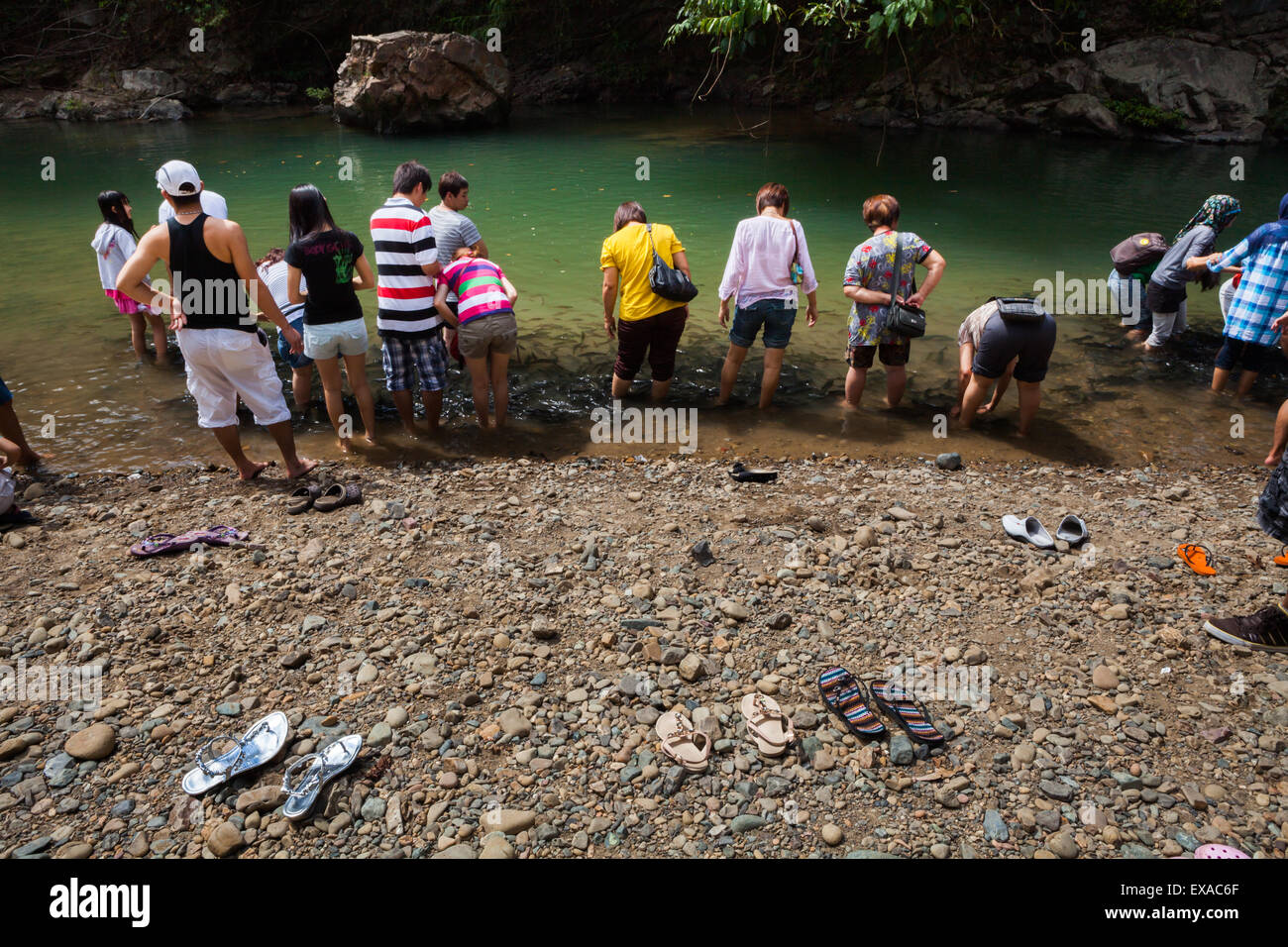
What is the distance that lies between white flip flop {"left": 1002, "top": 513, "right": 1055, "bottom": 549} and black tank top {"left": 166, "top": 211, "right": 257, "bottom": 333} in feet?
15.6

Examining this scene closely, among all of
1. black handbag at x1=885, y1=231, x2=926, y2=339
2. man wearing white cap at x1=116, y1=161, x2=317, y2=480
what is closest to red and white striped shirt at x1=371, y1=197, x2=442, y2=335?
man wearing white cap at x1=116, y1=161, x2=317, y2=480

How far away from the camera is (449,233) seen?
6.07 meters

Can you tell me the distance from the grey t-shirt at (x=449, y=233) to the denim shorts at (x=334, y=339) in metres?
0.80

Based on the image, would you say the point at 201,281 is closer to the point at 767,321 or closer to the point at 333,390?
the point at 333,390

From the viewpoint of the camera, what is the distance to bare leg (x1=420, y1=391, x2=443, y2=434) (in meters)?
6.41

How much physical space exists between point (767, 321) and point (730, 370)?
65 centimetres

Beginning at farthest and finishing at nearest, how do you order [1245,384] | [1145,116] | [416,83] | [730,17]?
1. [416,83]
2. [1145,116]
3. [730,17]
4. [1245,384]

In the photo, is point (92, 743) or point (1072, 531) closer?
point (92, 743)

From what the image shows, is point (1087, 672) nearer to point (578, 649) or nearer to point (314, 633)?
point (578, 649)

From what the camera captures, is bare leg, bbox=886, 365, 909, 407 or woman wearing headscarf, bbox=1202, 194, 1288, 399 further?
bare leg, bbox=886, 365, 909, 407

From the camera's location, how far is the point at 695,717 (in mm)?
3422

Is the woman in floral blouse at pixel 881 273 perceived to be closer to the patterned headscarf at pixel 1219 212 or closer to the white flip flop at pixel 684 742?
the patterned headscarf at pixel 1219 212

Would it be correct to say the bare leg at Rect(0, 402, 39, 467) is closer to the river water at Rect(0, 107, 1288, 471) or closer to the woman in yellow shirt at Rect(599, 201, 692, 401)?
the river water at Rect(0, 107, 1288, 471)

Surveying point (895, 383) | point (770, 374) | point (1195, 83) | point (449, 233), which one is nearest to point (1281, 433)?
point (895, 383)
